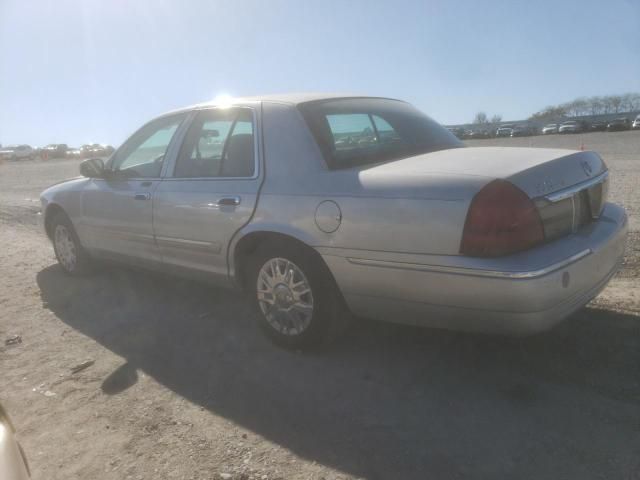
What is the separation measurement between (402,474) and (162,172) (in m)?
2.94

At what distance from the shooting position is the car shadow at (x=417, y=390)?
97.2 inches

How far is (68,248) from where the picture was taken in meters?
5.72

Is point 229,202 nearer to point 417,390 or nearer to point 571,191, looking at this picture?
point 417,390

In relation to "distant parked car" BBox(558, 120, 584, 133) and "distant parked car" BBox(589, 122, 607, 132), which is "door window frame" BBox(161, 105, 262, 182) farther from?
"distant parked car" BBox(589, 122, 607, 132)

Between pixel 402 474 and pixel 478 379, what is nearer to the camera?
pixel 402 474

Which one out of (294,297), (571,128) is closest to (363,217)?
(294,297)

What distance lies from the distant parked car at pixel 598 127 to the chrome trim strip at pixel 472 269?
49777 mm

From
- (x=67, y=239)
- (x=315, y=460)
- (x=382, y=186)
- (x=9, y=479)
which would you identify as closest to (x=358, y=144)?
(x=382, y=186)

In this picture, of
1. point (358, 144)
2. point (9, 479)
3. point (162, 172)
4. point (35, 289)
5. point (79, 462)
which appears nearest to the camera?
point (9, 479)

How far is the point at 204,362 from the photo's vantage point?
363cm

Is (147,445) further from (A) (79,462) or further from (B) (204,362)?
(B) (204,362)

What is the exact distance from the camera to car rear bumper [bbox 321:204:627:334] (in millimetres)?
2611

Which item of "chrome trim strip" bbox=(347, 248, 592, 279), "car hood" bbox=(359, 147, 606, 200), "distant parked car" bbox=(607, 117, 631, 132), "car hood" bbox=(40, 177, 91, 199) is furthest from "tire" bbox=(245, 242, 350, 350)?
"distant parked car" bbox=(607, 117, 631, 132)

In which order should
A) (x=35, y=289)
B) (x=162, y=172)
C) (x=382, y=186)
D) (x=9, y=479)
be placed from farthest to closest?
(x=35, y=289)
(x=162, y=172)
(x=382, y=186)
(x=9, y=479)
